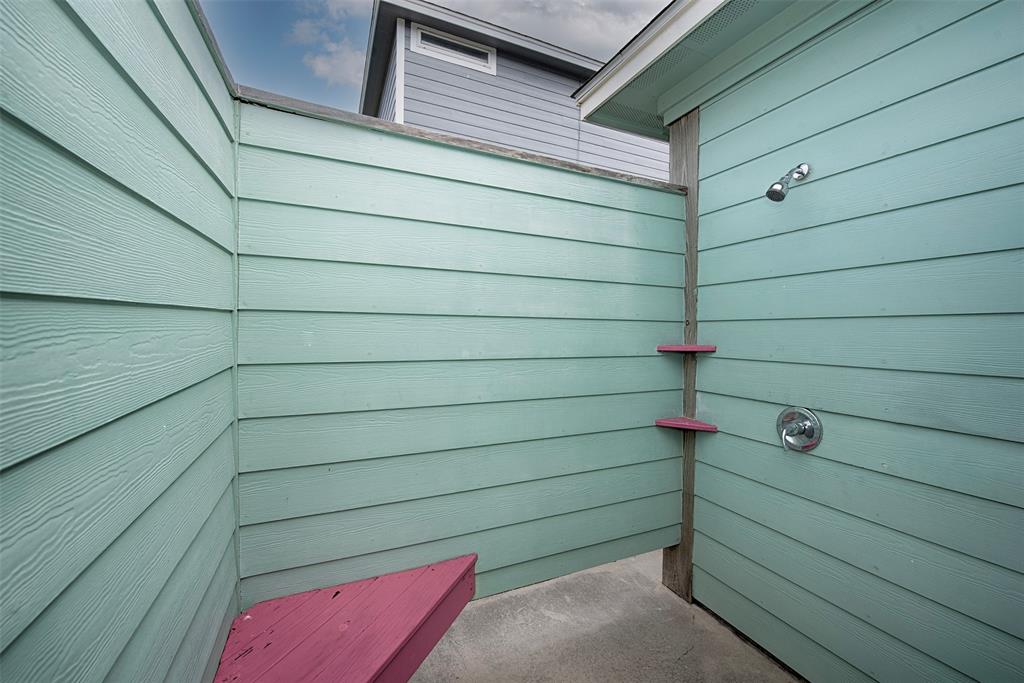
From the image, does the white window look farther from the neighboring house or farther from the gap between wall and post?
the gap between wall and post

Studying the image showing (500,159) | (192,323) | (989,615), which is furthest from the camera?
(500,159)

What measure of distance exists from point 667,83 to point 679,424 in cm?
165

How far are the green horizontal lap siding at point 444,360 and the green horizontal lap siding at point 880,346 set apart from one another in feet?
1.27

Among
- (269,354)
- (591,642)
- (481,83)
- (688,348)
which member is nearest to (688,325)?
(688,348)

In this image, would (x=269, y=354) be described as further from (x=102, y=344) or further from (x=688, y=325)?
(x=688, y=325)

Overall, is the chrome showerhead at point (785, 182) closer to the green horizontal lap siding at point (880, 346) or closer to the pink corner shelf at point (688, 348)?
the green horizontal lap siding at point (880, 346)

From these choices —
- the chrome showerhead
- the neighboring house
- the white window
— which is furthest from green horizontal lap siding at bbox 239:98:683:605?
the white window

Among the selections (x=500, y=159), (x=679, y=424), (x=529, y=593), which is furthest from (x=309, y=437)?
(x=679, y=424)

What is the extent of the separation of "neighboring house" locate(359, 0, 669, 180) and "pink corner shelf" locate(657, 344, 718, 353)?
2385 mm

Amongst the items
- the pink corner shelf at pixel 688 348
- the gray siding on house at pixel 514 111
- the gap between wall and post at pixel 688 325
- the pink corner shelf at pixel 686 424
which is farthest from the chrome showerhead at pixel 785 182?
the gray siding on house at pixel 514 111

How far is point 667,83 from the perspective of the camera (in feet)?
6.63

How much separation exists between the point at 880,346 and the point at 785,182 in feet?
2.21

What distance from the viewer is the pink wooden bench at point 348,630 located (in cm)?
104

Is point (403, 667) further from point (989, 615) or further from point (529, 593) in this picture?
point (989, 615)
